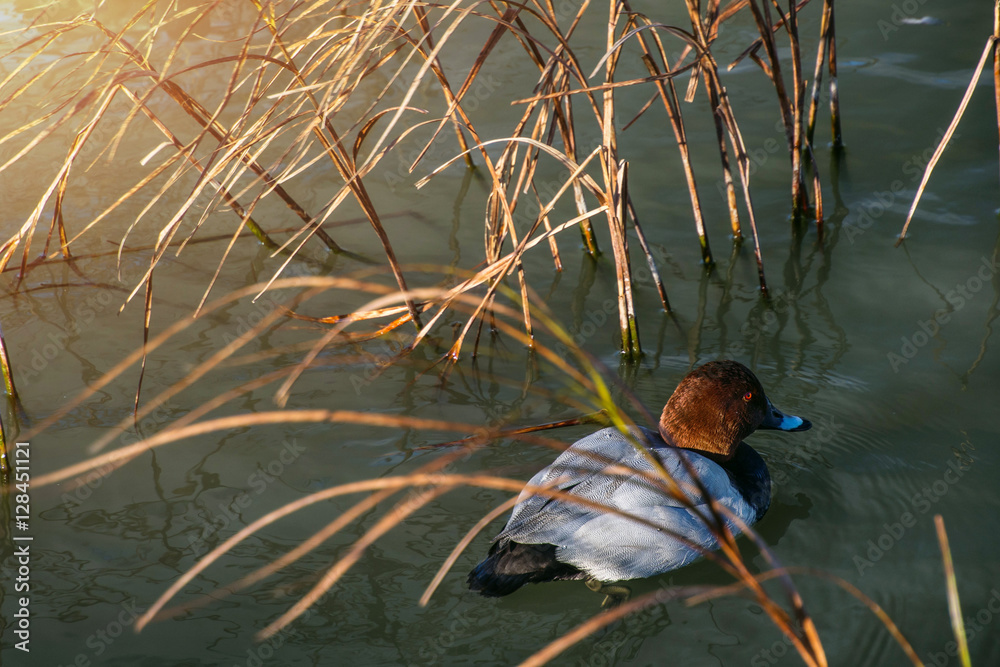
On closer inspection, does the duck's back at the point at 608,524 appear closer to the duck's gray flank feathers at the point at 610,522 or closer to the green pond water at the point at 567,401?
the duck's gray flank feathers at the point at 610,522

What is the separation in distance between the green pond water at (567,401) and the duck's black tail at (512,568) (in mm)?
104

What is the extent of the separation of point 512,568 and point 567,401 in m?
0.61

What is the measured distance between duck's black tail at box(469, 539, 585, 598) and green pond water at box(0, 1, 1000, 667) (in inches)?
4.1

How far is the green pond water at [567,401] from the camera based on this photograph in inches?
103

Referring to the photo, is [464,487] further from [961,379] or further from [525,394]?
[961,379]

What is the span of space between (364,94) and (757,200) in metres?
3.11

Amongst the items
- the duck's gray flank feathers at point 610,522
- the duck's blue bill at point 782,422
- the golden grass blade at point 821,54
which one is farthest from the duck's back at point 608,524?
the golden grass blade at point 821,54

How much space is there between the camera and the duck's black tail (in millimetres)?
2656

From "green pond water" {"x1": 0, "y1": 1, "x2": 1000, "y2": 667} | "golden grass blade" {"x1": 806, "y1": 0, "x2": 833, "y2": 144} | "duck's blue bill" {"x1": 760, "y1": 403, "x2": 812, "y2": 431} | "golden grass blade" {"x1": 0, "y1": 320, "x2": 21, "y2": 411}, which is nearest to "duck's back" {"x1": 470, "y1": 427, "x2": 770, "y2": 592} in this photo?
"green pond water" {"x1": 0, "y1": 1, "x2": 1000, "y2": 667}

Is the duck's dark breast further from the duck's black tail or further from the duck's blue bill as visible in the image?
the duck's black tail

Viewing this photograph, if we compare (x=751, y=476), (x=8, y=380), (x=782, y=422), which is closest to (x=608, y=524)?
(x=751, y=476)

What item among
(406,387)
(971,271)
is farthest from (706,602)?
(971,271)

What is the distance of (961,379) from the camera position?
11.5 feet

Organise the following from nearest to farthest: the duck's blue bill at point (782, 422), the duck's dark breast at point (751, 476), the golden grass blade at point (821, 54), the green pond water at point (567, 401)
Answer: the green pond water at point (567, 401), the duck's dark breast at point (751, 476), the duck's blue bill at point (782, 422), the golden grass blade at point (821, 54)
